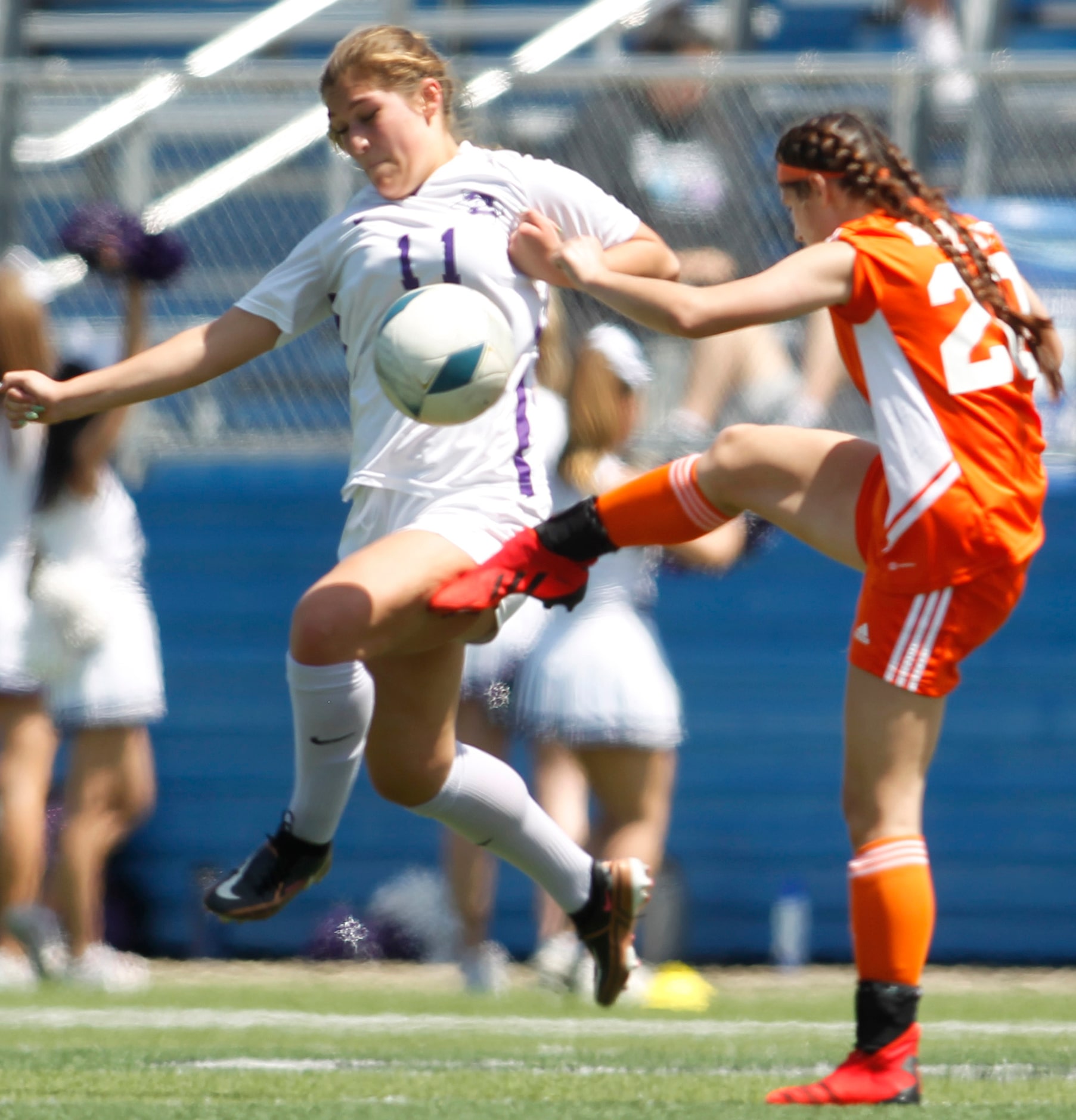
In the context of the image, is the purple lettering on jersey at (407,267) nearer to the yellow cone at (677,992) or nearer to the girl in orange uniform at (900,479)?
the girl in orange uniform at (900,479)

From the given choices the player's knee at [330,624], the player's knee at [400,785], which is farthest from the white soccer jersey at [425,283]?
the player's knee at [400,785]

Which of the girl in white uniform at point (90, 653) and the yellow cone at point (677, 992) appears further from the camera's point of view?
the girl in white uniform at point (90, 653)

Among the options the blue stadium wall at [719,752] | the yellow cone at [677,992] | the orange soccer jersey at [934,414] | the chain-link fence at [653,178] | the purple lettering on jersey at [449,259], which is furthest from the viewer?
the blue stadium wall at [719,752]

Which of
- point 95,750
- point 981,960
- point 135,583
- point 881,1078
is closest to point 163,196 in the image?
point 135,583

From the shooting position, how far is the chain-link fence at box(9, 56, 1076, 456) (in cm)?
809

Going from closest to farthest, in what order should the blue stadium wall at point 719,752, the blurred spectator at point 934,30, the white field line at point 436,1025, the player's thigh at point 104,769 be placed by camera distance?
the white field line at point 436,1025 → the player's thigh at point 104,769 → the blue stadium wall at point 719,752 → the blurred spectator at point 934,30

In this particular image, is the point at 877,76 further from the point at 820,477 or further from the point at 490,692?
the point at 820,477

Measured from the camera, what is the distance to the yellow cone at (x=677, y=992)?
7086 mm

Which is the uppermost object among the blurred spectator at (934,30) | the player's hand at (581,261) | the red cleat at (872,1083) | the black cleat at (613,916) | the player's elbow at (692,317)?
the blurred spectator at (934,30)

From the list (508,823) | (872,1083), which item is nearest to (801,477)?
(508,823)

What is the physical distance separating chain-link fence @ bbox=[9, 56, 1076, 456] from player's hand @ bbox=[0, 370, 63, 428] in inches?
144

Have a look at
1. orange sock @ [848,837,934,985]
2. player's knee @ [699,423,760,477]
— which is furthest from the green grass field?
player's knee @ [699,423,760,477]

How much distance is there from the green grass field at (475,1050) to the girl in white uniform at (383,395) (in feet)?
1.72

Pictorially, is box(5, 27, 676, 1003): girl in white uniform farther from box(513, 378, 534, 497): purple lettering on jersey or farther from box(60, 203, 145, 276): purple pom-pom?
box(60, 203, 145, 276): purple pom-pom
